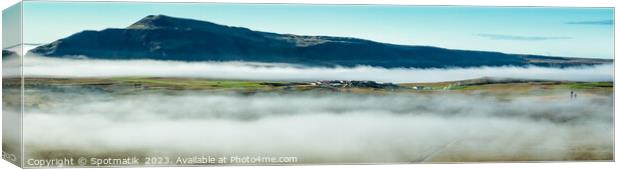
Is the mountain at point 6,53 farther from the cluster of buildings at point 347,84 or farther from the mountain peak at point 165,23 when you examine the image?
the cluster of buildings at point 347,84

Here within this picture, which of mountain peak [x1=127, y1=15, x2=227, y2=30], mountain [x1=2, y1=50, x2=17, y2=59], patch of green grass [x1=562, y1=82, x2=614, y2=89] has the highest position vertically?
mountain peak [x1=127, y1=15, x2=227, y2=30]

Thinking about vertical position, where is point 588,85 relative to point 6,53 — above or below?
below

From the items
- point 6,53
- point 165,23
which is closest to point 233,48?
point 165,23

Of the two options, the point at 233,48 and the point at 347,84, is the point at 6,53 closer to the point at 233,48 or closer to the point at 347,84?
the point at 233,48

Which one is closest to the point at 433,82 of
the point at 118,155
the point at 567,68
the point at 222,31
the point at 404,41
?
the point at 404,41

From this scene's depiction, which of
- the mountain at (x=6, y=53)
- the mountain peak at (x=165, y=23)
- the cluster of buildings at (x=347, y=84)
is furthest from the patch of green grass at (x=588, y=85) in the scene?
the mountain at (x=6, y=53)

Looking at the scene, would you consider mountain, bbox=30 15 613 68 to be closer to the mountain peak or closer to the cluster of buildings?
the mountain peak

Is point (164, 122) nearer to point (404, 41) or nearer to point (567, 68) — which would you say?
point (404, 41)

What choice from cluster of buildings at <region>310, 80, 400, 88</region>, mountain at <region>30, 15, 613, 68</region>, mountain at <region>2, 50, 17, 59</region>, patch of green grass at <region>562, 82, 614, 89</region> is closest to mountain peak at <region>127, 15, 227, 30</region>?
mountain at <region>30, 15, 613, 68</region>
